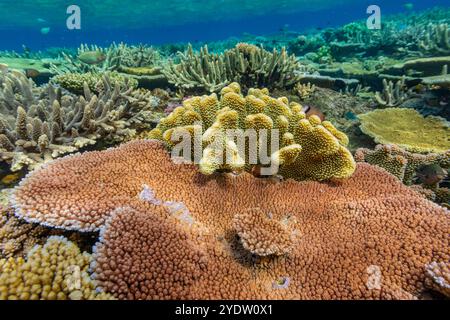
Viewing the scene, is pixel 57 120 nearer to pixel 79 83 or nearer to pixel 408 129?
pixel 79 83

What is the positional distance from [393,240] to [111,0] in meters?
49.1

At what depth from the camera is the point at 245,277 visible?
1928 mm

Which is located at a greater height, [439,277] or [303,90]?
[303,90]

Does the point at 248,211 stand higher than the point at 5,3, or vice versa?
the point at 5,3

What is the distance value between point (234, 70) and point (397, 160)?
3539 millimetres

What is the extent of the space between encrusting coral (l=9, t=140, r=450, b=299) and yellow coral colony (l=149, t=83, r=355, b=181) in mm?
194

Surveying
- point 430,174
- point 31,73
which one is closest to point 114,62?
point 31,73

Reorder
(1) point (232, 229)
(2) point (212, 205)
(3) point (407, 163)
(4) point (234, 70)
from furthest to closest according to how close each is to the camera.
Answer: (4) point (234, 70), (3) point (407, 163), (2) point (212, 205), (1) point (232, 229)

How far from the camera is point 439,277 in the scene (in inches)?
69.0

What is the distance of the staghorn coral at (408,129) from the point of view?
14.3 ft

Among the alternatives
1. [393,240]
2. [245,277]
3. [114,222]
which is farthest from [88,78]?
[393,240]

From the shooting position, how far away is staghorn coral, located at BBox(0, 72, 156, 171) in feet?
10.7

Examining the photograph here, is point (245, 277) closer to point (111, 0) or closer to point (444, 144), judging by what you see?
point (444, 144)

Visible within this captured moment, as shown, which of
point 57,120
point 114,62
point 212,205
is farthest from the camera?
point 114,62
